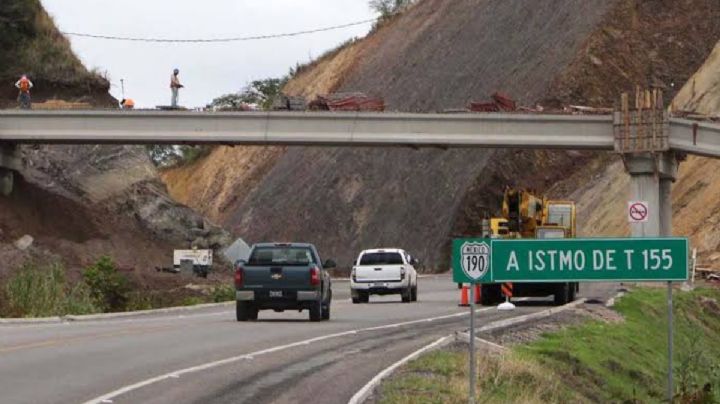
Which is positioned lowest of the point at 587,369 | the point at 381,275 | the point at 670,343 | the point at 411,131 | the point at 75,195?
the point at 587,369

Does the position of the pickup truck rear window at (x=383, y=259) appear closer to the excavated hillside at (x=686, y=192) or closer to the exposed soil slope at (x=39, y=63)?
the excavated hillside at (x=686, y=192)

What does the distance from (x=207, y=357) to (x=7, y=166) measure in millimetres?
42867

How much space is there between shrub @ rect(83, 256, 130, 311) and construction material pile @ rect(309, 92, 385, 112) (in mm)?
16858

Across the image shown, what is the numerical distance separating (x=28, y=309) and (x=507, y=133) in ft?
85.8

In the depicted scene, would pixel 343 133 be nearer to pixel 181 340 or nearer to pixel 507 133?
pixel 507 133

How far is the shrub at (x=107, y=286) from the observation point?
45.4 m

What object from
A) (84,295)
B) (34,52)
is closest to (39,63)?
(34,52)

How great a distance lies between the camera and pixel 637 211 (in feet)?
132

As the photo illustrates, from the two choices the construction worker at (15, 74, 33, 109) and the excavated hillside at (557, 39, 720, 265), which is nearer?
the construction worker at (15, 74, 33, 109)

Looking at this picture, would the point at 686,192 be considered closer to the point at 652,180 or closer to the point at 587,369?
the point at 652,180

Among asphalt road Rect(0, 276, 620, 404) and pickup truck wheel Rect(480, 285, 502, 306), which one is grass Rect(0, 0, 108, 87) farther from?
asphalt road Rect(0, 276, 620, 404)

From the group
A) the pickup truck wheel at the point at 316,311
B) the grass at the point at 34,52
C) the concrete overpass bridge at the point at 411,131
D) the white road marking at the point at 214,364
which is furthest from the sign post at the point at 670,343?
the grass at the point at 34,52

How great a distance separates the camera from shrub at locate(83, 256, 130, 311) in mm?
45406

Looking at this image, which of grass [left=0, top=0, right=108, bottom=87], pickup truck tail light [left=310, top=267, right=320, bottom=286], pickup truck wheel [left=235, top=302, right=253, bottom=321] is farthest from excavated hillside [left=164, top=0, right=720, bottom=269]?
pickup truck tail light [left=310, top=267, right=320, bottom=286]
